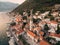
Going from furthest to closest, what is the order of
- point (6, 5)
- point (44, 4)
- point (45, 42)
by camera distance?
point (6, 5) → point (44, 4) → point (45, 42)

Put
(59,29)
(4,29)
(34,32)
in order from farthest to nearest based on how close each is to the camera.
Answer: (4,29)
(34,32)
(59,29)

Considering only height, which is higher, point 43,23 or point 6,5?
point 43,23

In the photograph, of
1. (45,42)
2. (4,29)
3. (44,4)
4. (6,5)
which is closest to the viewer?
(45,42)

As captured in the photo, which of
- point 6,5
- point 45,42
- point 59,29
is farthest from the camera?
point 6,5

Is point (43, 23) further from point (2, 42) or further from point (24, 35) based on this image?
point (2, 42)

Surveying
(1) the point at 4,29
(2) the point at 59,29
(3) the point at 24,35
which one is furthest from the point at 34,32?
(1) the point at 4,29

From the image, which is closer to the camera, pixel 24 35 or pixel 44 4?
pixel 24 35

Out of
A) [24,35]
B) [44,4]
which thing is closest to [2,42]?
[24,35]

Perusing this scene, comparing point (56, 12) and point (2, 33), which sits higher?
point (56, 12)

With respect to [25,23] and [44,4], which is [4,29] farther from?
[44,4]
